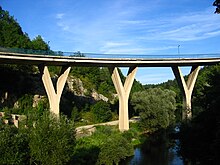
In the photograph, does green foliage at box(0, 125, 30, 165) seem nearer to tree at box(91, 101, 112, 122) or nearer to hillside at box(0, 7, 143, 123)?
hillside at box(0, 7, 143, 123)

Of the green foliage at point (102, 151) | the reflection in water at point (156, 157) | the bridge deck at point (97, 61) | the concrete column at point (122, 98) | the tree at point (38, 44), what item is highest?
the tree at point (38, 44)

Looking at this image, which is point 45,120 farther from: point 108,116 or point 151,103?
point 108,116

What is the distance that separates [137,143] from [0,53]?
17.0 metres

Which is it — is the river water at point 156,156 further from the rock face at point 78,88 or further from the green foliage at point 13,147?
the rock face at point 78,88

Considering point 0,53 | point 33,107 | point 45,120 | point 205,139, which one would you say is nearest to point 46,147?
point 45,120

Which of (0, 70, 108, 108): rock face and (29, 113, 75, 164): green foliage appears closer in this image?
(29, 113, 75, 164): green foliage

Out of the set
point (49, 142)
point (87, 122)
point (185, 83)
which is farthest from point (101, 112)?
point (49, 142)

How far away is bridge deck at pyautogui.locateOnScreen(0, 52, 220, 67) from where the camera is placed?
28.6 metres

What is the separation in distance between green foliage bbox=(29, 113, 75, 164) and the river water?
31.9ft

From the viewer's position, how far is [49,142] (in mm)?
15617

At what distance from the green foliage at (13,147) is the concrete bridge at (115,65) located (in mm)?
13805

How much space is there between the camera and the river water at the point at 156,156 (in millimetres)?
24984

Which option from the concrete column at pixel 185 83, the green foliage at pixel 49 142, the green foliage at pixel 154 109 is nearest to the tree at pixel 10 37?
the green foliage at pixel 154 109

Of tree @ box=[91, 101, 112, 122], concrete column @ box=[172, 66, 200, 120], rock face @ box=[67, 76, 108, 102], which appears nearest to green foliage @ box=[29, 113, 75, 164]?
tree @ box=[91, 101, 112, 122]
